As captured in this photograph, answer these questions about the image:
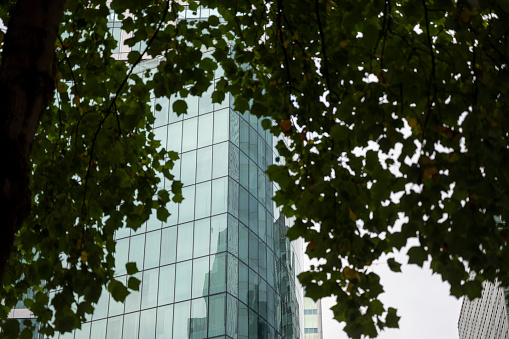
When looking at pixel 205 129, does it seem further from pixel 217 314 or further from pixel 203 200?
pixel 217 314

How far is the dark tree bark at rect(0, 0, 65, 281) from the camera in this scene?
470cm

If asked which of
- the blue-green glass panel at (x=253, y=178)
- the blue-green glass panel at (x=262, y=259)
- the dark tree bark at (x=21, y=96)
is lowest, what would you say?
the dark tree bark at (x=21, y=96)

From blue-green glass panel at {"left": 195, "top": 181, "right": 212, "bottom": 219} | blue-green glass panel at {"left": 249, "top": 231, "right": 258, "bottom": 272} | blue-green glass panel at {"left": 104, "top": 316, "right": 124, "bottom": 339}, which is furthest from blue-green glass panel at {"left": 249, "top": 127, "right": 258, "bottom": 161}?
blue-green glass panel at {"left": 104, "top": 316, "right": 124, "bottom": 339}

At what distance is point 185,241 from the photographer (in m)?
30.6

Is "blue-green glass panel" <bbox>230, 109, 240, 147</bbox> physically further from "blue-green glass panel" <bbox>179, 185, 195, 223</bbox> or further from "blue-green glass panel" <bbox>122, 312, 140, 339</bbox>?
"blue-green glass panel" <bbox>122, 312, 140, 339</bbox>

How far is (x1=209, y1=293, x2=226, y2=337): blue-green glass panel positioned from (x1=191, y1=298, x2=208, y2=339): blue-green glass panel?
26 cm

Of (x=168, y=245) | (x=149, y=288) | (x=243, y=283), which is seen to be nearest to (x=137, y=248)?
(x=168, y=245)

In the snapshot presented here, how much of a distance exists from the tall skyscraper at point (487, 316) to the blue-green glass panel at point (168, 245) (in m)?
25.4

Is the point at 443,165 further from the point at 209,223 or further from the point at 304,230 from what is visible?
the point at 209,223

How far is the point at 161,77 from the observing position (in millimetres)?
7809

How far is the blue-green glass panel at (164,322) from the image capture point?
28828 mm

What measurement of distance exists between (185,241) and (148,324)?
363 centimetres

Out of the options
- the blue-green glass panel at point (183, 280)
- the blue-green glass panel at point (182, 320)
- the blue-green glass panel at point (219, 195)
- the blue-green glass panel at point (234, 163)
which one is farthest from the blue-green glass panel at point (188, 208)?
the blue-green glass panel at point (182, 320)

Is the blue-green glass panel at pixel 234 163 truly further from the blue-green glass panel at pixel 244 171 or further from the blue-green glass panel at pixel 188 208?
the blue-green glass panel at pixel 188 208
